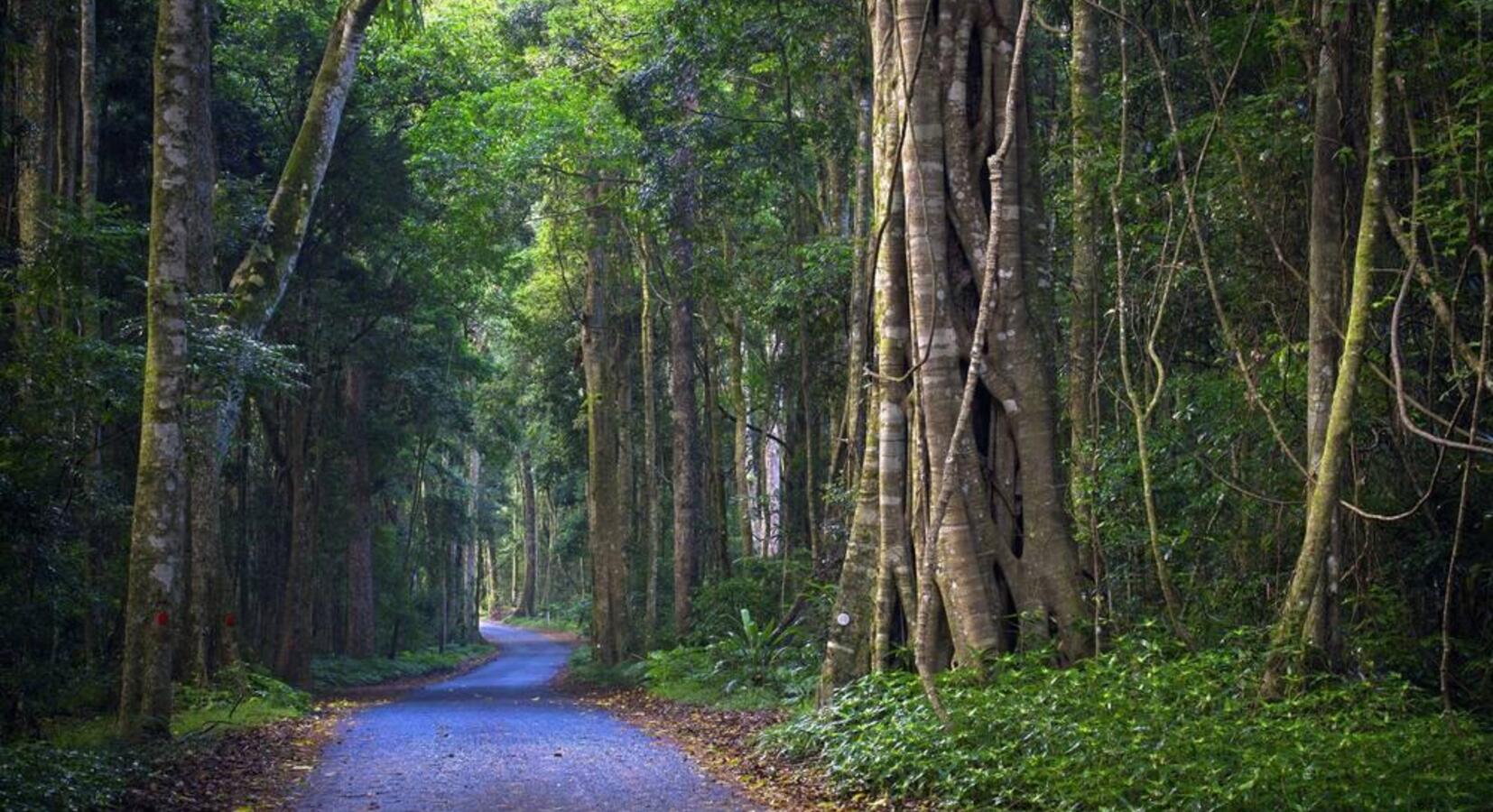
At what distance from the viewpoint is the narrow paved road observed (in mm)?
9398

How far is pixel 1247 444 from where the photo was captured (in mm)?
11031

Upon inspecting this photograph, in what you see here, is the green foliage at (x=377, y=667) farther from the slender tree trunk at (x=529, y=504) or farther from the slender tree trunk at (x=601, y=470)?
the slender tree trunk at (x=529, y=504)

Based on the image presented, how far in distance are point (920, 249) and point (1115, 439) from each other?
2447 millimetres

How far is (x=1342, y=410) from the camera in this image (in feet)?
27.2

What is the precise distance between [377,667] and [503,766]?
2534 centimetres

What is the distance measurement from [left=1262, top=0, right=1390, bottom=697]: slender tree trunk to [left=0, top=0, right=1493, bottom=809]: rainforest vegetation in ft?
0.10

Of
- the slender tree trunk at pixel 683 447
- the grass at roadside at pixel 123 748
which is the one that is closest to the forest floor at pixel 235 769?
the grass at roadside at pixel 123 748

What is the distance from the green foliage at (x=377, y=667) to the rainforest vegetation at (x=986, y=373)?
10044 mm

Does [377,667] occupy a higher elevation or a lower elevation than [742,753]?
lower

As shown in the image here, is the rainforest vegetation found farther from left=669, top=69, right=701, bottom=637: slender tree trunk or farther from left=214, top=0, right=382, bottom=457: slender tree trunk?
left=669, top=69, right=701, bottom=637: slender tree trunk

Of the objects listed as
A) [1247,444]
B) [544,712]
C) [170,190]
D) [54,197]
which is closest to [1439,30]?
[1247,444]

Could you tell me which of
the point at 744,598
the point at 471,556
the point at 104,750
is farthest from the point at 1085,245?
the point at 471,556

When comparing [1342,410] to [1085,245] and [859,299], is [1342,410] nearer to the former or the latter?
[1085,245]

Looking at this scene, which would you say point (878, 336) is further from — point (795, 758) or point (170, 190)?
point (170, 190)
